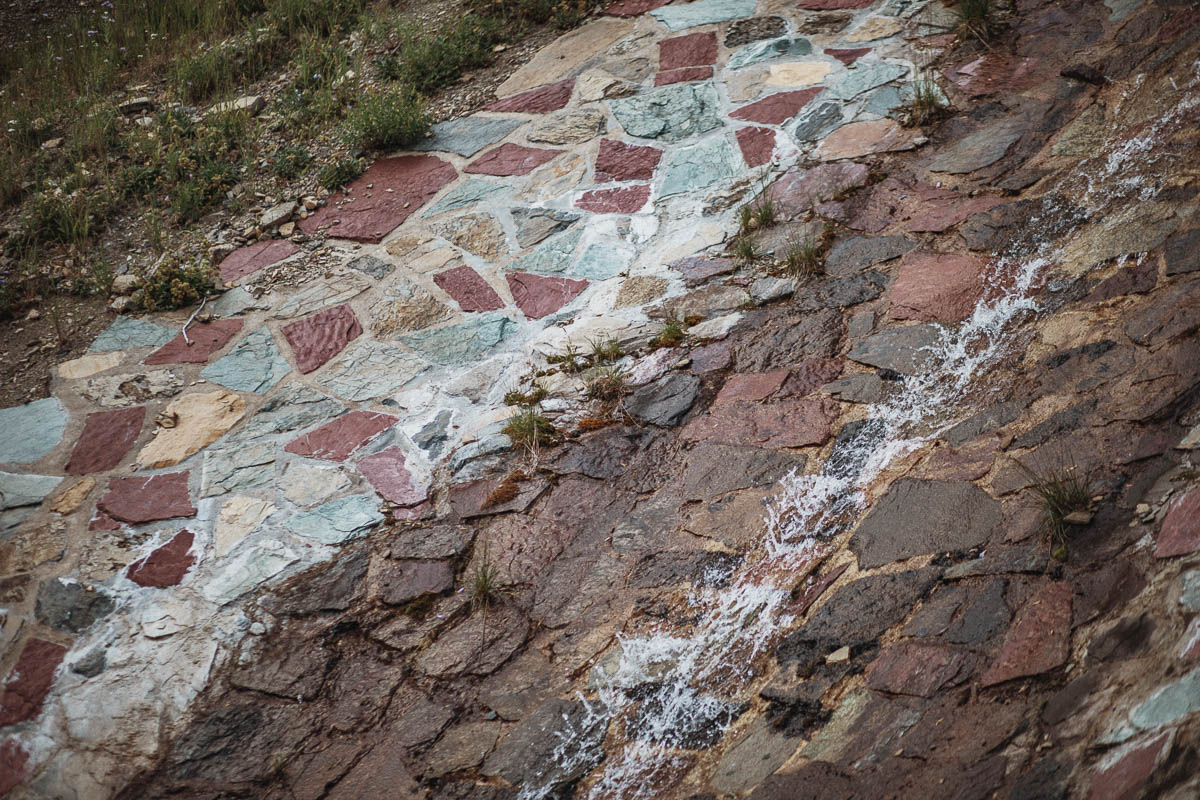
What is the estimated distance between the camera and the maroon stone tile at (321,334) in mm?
4047

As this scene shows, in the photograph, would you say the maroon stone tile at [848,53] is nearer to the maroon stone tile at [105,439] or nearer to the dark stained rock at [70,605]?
the maroon stone tile at [105,439]

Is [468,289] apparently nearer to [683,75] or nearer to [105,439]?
[105,439]

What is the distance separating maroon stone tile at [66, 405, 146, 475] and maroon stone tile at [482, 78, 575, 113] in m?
2.62

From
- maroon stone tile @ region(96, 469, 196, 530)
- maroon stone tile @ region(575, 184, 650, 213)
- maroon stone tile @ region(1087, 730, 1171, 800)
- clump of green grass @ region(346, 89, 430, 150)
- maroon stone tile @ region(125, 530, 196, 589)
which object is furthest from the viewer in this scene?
clump of green grass @ region(346, 89, 430, 150)

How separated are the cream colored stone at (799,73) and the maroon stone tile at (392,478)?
9.37ft

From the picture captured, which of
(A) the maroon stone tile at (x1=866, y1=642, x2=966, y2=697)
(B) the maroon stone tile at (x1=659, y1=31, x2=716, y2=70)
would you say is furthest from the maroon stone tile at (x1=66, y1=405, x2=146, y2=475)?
(B) the maroon stone tile at (x1=659, y1=31, x2=716, y2=70)

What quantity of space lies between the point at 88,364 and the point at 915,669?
11.8ft

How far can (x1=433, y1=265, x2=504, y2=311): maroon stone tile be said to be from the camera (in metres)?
4.19

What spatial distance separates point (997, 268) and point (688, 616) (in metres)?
1.70

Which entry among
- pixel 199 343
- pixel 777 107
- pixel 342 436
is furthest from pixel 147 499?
pixel 777 107

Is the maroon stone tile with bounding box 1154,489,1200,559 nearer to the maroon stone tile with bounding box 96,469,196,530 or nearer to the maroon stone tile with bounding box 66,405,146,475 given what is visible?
the maroon stone tile with bounding box 96,469,196,530

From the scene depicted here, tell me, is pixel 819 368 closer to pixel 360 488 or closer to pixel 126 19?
pixel 360 488

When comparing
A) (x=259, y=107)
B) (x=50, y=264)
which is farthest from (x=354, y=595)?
(x=259, y=107)

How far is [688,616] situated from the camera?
262cm
